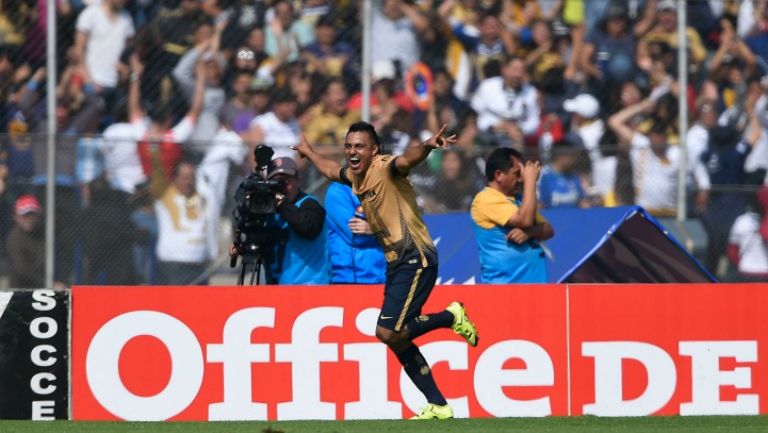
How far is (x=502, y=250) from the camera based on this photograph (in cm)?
909

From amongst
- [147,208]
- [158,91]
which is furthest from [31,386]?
[158,91]

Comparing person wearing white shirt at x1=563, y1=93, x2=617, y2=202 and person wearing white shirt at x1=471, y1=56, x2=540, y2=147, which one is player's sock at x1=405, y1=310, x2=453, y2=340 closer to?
person wearing white shirt at x1=471, y1=56, x2=540, y2=147

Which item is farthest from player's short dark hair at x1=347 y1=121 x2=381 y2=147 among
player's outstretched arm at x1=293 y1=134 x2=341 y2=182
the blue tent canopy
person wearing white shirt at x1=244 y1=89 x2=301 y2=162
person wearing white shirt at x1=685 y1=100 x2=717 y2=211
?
person wearing white shirt at x1=685 y1=100 x2=717 y2=211

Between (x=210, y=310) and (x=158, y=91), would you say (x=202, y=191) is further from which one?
(x=210, y=310)

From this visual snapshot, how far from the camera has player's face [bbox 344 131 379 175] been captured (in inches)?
297

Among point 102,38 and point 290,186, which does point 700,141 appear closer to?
point 290,186

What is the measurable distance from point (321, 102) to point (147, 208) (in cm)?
190

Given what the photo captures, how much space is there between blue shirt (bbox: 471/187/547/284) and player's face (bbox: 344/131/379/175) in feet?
5.33

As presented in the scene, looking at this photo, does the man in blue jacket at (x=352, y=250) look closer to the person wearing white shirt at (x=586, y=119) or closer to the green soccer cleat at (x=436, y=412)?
the green soccer cleat at (x=436, y=412)

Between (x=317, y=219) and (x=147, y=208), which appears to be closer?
(x=317, y=219)

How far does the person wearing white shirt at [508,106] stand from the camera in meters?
12.4

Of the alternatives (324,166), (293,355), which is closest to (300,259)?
A: (293,355)

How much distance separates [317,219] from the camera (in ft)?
29.3

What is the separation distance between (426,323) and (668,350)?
1.95m
